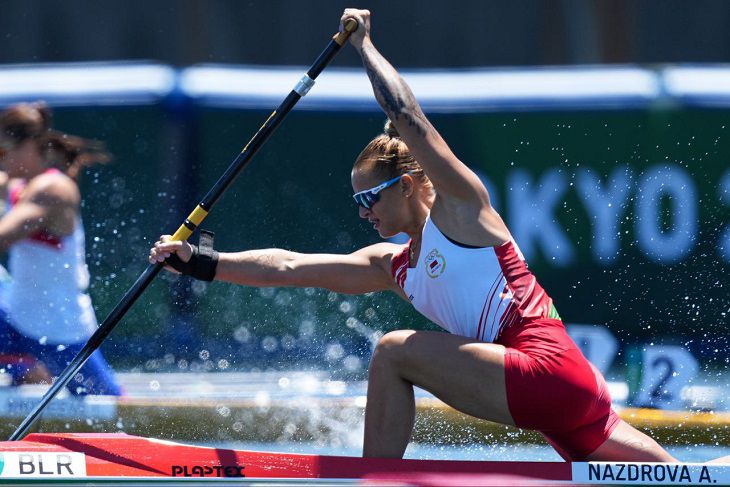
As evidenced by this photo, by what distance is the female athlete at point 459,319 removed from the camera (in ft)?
12.0

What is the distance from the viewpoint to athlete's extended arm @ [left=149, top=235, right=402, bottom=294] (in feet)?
14.0

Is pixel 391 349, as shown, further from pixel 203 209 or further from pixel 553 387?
pixel 203 209

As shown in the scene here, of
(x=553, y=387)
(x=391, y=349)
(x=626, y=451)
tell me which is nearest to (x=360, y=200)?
(x=391, y=349)

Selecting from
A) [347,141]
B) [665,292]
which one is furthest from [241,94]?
[665,292]

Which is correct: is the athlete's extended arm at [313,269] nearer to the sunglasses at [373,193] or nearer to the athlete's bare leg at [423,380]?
the sunglasses at [373,193]

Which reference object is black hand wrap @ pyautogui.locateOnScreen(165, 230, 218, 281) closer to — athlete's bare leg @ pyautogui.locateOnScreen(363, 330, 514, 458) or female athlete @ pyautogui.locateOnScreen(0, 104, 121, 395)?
athlete's bare leg @ pyautogui.locateOnScreen(363, 330, 514, 458)

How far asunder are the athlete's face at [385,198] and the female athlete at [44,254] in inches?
78.1

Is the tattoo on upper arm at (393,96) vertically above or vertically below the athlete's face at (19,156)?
below

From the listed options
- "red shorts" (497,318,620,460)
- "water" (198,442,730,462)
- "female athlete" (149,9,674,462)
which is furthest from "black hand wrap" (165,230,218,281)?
"water" (198,442,730,462)

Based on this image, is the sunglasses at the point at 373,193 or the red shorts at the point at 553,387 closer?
the red shorts at the point at 553,387

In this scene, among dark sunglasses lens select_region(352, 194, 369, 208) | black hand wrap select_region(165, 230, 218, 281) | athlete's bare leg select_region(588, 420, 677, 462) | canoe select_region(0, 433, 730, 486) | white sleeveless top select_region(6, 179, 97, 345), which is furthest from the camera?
white sleeveless top select_region(6, 179, 97, 345)

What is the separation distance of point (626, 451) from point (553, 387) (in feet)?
1.32

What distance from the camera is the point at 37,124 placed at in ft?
18.9

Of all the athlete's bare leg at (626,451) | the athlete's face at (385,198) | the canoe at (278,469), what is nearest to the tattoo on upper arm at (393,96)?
the athlete's face at (385,198)
